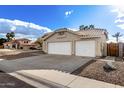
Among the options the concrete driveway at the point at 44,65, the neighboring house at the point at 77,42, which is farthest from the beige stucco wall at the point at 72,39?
the concrete driveway at the point at 44,65

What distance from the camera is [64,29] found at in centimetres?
1700

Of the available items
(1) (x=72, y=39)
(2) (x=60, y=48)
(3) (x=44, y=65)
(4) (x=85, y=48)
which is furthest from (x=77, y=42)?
(3) (x=44, y=65)

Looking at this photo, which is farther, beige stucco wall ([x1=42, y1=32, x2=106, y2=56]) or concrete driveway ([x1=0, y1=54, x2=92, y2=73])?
beige stucco wall ([x1=42, y1=32, x2=106, y2=56])

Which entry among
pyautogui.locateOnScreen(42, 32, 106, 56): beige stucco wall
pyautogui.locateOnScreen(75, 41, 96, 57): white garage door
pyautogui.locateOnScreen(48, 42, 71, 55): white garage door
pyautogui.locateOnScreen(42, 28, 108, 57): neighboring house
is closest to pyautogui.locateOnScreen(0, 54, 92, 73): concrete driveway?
pyautogui.locateOnScreen(75, 41, 96, 57): white garage door

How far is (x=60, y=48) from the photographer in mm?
17125

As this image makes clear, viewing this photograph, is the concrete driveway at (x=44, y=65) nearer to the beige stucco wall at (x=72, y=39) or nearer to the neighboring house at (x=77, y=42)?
the neighboring house at (x=77, y=42)

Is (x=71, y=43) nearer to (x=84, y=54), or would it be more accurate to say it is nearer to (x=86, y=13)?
(x=84, y=54)

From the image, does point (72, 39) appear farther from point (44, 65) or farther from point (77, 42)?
point (44, 65)

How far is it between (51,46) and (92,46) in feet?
20.3

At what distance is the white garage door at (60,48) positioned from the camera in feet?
53.7

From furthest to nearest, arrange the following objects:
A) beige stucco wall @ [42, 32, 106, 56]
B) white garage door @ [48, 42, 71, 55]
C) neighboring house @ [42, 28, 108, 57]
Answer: white garage door @ [48, 42, 71, 55]
neighboring house @ [42, 28, 108, 57]
beige stucco wall @ [42, 32, 106, 56]

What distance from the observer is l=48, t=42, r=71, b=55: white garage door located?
16359mm

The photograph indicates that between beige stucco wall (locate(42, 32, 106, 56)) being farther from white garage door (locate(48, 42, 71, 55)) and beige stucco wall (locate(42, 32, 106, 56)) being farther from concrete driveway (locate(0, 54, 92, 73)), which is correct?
concrete driveway (locate(0, 54, 92, 73))
